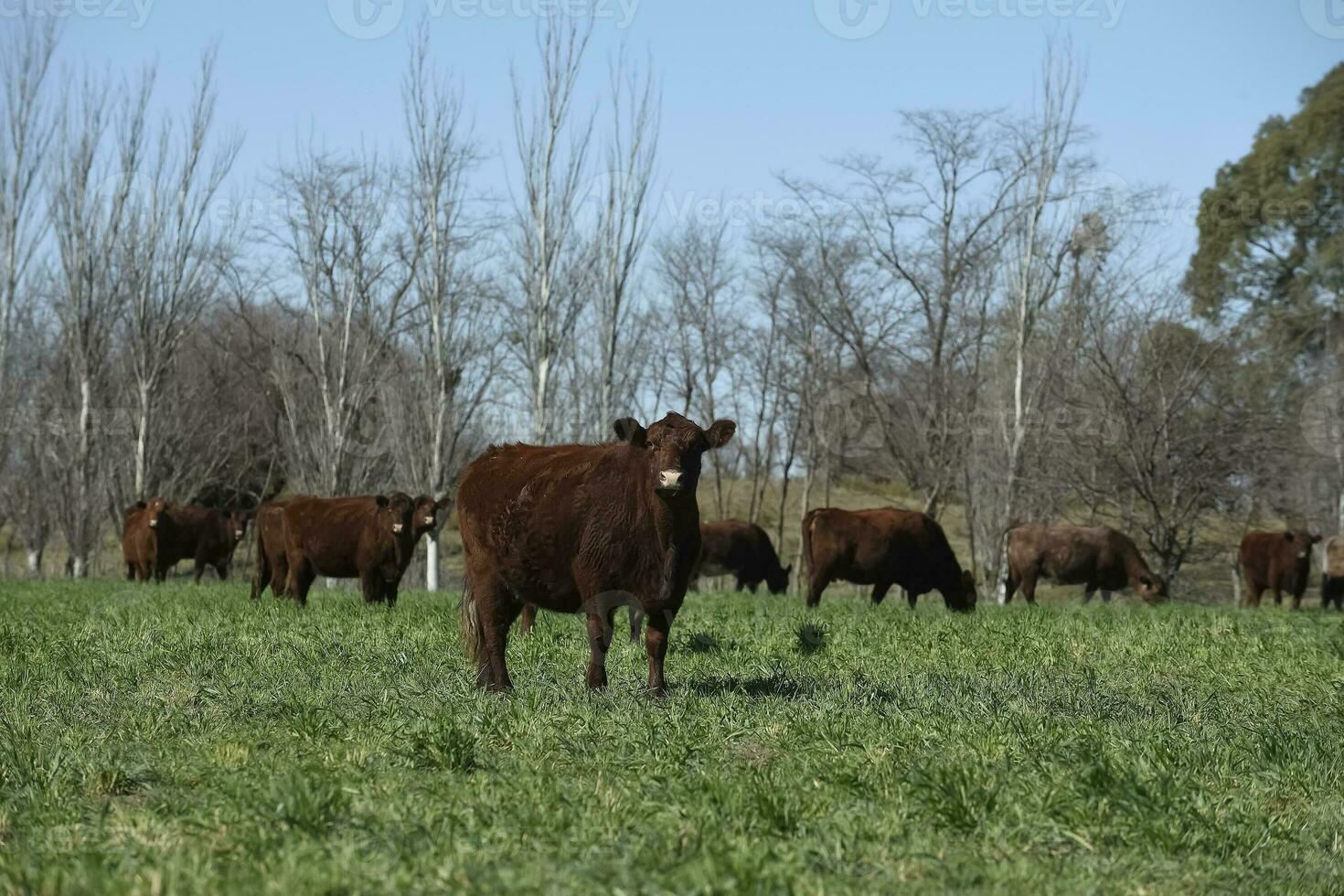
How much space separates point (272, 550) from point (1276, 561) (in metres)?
18.9

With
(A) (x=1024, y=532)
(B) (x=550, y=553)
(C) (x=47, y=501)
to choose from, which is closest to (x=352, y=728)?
(B) (x=550, y=553)

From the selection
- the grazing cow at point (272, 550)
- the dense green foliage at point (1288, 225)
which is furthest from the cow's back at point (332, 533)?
the dense green foliage at point (1288, 225)

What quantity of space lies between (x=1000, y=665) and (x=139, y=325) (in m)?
26.9

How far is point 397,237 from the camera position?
120 feet

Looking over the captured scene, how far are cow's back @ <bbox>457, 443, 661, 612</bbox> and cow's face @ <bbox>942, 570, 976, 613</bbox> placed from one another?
10.9 metres

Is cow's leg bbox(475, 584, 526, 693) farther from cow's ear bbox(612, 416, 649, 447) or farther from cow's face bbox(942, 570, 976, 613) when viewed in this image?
cow's face bbox(942, 570, 976, 613)

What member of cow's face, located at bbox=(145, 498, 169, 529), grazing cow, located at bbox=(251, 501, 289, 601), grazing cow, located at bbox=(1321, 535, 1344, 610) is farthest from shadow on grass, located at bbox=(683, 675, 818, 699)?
grazing cow, located at bbox=(1321, 535, 1344, 610)

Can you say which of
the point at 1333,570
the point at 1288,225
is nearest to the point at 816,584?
the point at 1333,570

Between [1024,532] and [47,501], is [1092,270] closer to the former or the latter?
[1024,532]

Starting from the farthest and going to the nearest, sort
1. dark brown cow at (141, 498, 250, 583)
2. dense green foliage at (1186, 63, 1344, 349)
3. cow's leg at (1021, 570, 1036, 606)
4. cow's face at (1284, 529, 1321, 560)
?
dense green foliage at (1186, 63, 1344, 349) < cow's face at (1284, 529, 1321, 560) < dark brown cow at (141, 498, 250, 583) < cow's leg at (1021, 570, 1036, 606)

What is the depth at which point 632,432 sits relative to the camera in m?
8.87

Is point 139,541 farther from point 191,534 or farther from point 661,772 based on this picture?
point 661,772

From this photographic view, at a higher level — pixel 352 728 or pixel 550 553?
pixel 550 553

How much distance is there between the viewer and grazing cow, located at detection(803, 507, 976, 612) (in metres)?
19.5
